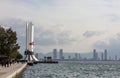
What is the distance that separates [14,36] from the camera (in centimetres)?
12275

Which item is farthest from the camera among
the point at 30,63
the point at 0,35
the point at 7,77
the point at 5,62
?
the point at 30,63

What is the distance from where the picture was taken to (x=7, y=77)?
173ft

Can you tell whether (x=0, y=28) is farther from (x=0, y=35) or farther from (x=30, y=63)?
(x=30, y=63)

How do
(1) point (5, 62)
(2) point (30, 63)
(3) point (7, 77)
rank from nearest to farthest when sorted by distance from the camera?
(3) point (7, 77) < (1) point (5, 62) < (2) point (30, 63)

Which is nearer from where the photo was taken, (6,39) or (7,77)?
(7,77)

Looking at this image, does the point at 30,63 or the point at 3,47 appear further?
the point at 30,63

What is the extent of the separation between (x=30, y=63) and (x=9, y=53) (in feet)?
191

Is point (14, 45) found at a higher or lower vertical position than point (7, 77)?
higher

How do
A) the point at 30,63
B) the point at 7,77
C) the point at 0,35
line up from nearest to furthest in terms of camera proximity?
the point at 7,77, the point at 0,35, the point at 30,63

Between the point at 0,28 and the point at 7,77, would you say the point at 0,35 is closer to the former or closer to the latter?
the point at 0,28

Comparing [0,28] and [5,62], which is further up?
[0,28]

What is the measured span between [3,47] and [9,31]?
5.32 metres

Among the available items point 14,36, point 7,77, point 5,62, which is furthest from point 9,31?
point 7,77

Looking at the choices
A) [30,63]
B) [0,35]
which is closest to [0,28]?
[0,35]
